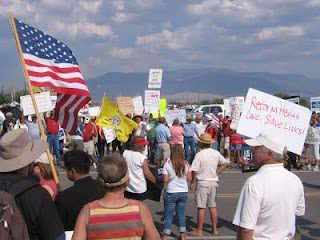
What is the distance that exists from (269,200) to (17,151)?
1.90 metres

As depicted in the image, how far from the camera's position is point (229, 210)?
33.0ft

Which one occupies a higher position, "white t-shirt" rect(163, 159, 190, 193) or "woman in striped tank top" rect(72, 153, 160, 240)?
"woman in striped tank top" rect(72, 153, 160, 240)

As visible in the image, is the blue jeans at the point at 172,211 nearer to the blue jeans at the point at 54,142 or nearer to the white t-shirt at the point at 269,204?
the white t-shirt at the point at 269,204

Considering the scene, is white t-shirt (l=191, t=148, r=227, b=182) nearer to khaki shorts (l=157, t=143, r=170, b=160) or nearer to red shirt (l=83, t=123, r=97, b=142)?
khaki shorts (l=157, t=143, r=170, b=160)

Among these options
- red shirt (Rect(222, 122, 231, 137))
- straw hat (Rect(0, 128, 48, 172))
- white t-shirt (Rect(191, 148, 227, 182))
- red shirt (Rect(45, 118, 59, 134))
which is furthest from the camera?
red shirt (Rect(222, 122, 231, 137))

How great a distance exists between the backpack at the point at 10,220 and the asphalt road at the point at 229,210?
208 inches

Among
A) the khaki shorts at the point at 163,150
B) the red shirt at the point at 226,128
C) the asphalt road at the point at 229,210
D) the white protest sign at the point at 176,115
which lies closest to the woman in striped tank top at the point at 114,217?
the asphalt road at the point at 229,210

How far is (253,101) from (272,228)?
216 cm

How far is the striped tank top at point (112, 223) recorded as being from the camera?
3252 millimetres

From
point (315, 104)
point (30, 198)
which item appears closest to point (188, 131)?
point (315, 104)

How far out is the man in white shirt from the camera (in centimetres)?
380

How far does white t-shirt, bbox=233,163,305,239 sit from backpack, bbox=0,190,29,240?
1661mm

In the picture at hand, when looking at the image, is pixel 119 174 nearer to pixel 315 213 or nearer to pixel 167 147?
pixel 315 213

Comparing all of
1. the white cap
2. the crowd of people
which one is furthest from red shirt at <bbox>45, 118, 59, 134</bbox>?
the white cap
